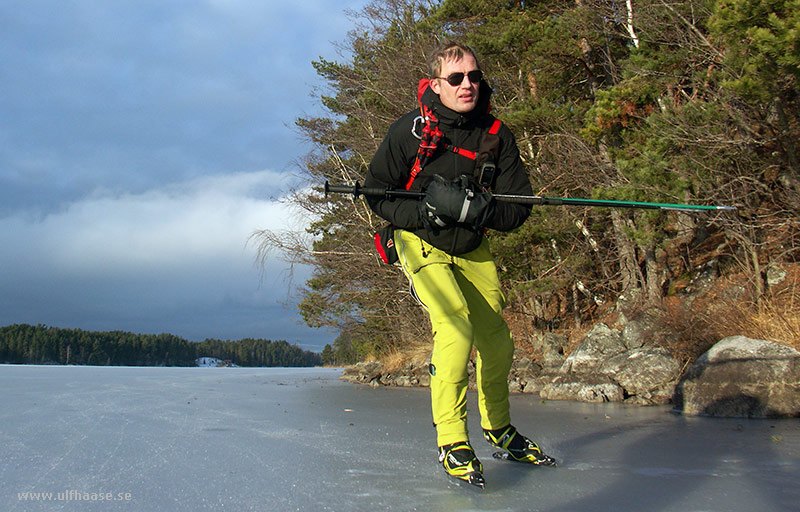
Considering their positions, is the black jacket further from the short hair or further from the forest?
the forest

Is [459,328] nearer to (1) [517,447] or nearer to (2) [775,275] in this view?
(1) [517,447]

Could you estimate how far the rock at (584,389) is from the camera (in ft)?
21.9

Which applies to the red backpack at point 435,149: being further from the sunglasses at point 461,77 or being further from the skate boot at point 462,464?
the skate boot at point 462,464

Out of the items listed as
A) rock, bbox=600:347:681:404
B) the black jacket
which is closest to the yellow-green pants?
the black jacket

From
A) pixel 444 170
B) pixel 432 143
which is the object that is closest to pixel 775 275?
pixel 444 170

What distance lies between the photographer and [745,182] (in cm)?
780

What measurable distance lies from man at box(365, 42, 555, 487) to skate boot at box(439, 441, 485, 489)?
43 centimetres

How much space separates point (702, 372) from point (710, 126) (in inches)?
142

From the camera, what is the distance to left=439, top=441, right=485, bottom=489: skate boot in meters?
2.35

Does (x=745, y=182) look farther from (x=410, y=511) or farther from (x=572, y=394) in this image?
(x=410, y=511)

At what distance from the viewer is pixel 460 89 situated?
3002 mm

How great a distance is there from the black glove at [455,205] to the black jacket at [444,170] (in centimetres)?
10

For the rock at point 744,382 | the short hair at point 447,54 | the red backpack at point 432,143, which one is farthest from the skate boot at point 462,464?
the rock at point 744,382

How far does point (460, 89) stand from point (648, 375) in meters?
5.00
